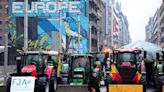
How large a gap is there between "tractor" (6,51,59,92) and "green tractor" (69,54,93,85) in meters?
2.13

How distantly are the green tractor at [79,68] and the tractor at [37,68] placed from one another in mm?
2135

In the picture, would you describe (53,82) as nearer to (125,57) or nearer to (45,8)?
(125,57)

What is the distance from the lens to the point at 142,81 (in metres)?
24.4

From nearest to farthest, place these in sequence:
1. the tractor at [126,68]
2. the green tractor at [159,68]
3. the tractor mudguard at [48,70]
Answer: the tractor at [126,68] < the tractor mudguard at [48,70] < the green tractor at [159,68]

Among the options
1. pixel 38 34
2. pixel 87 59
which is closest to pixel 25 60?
pixel 87 59

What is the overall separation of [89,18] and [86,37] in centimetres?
649

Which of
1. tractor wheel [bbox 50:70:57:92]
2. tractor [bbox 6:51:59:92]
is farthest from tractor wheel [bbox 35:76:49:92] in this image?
tractor wheel [bbox 50:70:57:92]

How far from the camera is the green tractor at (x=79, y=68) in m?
28.3

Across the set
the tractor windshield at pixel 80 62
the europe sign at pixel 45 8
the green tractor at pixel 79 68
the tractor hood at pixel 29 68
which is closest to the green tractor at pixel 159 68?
the green tractor at pixel 79 68

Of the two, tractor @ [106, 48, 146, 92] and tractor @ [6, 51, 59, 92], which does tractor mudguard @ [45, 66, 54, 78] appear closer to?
tractor @ [6, 51, 59, 92]

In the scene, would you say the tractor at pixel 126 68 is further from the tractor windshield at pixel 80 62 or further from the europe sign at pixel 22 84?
the europe sign at pixel 22 84

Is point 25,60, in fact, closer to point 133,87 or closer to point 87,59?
point 87,59

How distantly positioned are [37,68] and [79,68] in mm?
4358

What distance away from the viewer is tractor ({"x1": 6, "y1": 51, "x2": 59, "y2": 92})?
79.7 ft
